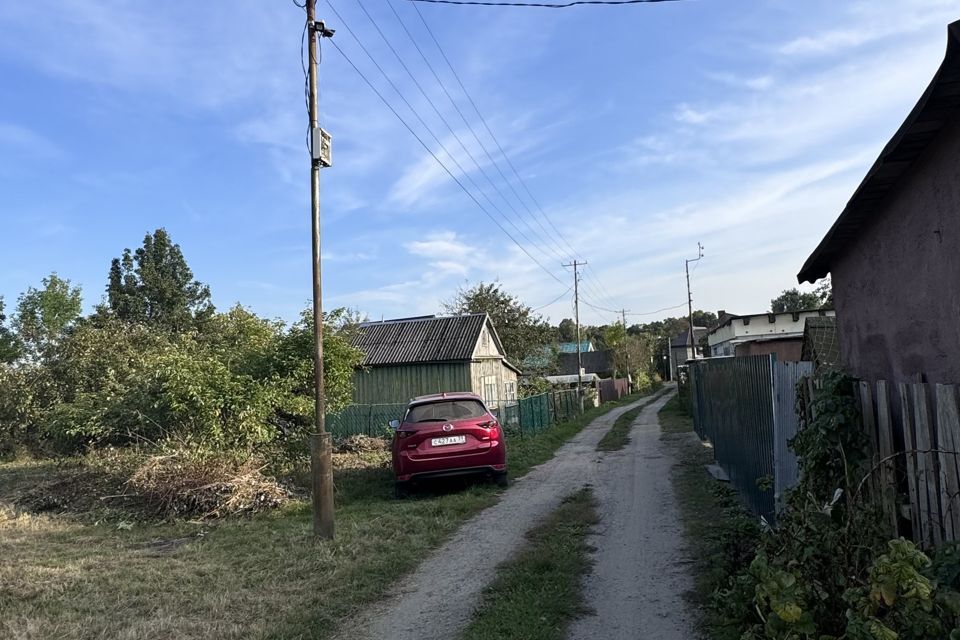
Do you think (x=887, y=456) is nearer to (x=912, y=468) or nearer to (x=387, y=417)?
(x=912, y=468)

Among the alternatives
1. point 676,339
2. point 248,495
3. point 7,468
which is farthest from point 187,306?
point 676,339

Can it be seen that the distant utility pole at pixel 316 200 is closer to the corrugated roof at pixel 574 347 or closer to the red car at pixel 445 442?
the red car at pixel 445 442

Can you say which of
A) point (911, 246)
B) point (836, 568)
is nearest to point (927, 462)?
point (836, 568)

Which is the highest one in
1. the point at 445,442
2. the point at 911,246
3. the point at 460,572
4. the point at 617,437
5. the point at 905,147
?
the point at 905,147

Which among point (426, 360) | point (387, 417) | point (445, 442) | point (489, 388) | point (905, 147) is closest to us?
point (905, 147)

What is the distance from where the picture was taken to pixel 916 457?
11.5 ft

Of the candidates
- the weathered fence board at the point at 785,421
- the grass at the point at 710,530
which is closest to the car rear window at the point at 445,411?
the grass at the point at 710,530

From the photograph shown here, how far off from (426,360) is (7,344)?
101 ft

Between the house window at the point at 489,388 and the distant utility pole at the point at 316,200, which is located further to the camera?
the house window at the point at 489,388

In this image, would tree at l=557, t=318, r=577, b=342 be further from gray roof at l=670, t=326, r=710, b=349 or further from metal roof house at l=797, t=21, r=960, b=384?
metal roof house at l=797, t=21, r=960, b=384

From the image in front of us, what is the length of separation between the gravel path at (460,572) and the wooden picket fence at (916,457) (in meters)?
3.01

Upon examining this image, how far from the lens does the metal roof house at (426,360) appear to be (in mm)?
23312

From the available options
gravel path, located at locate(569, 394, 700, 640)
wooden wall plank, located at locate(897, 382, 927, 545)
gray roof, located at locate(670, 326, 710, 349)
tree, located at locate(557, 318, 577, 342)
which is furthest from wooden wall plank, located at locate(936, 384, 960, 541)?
tree, located at locate(557, 318, 577, 342)

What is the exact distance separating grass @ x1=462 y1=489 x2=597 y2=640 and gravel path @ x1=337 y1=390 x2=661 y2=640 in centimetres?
15
